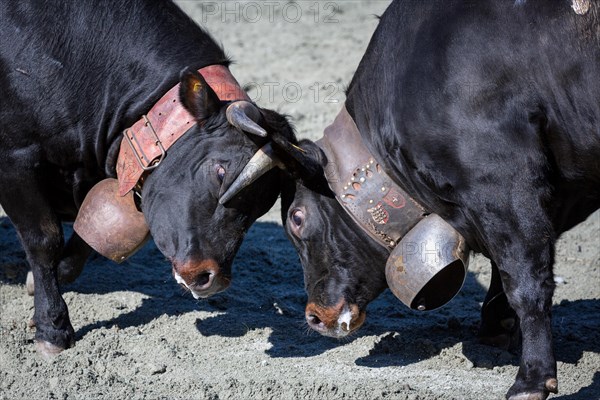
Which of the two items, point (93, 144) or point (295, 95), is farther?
point (295, 95)

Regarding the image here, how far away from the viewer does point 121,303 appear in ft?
19.3

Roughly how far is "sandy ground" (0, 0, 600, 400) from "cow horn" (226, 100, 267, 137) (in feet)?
2.19

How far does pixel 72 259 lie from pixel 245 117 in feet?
5.77

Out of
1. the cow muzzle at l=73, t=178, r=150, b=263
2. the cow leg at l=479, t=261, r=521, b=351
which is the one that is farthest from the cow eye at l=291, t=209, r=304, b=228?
the cow leg at l=479, t=261, r=521, b=351

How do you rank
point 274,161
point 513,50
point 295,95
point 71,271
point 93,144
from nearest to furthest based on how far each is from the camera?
point 513,50
point 274,161
point 93,144
point 71,271
point 295,95

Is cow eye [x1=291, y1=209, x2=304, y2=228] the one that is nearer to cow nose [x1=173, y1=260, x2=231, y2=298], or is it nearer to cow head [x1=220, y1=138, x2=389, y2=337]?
cow head [x1=220, y1=138, x2=389, y2=337]

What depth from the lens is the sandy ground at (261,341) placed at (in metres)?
4.80

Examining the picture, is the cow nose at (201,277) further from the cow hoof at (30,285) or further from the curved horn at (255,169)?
the cow hoof at (30,285)

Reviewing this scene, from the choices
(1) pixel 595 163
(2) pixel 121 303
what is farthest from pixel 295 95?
(1) pixel 595 163

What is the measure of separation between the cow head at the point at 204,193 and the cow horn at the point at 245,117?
5.6 inches

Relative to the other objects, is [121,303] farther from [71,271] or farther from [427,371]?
[427,371]

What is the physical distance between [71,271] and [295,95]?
3435mm

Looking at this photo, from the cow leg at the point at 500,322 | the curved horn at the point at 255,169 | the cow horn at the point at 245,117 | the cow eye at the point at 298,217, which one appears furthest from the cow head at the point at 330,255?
the cow leg at the point at 500,322

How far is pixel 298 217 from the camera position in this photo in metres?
5.05
